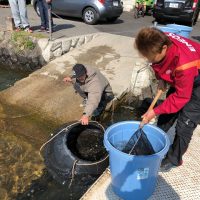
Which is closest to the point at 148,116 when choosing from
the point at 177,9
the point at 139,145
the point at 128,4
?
the point at 139,145

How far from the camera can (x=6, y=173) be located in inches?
171

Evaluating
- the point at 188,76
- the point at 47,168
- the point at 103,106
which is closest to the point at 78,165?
the point at 47,168

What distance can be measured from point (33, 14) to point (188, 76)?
37.8ft

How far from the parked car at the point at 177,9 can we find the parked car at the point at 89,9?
7.15ft

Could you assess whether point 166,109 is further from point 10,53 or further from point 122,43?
point 10,53

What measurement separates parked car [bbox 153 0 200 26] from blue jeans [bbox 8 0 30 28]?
279 inches

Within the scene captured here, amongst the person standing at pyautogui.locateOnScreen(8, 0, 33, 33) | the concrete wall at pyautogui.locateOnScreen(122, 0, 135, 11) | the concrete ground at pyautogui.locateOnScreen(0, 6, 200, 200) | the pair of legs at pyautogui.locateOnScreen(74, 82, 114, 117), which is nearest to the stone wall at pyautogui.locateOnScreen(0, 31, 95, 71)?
the concrete ground at pyautogui.locateOnScreen(0, 6, 200, 200)

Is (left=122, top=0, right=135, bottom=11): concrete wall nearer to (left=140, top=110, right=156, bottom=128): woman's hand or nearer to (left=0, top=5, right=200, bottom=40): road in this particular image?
(left=0, top=5, right=200, bottom=40): road

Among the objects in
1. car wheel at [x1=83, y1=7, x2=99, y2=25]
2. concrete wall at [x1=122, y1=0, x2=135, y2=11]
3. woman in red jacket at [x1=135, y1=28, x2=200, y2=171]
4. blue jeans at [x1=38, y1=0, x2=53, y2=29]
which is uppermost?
woman in red jacket at [x1=135, y1=28, x2=200, y2=171]

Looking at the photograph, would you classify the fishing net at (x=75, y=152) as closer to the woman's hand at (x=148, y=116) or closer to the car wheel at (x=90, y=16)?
the woman's hand at (x=148, y=116)

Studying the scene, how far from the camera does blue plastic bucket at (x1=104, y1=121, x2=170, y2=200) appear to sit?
Answer: 2.76 metres

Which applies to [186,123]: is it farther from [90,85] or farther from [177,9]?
[177,9]

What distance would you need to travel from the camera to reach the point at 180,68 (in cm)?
266

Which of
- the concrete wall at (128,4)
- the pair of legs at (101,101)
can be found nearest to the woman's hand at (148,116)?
the pair of legs at (101,101)
